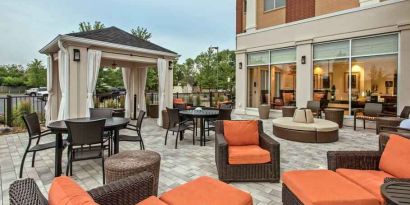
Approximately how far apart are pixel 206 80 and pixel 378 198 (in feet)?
71.5

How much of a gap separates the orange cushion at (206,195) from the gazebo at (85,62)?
18.5 feet

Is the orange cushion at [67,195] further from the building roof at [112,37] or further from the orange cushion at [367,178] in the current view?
the building roof at [112,37]

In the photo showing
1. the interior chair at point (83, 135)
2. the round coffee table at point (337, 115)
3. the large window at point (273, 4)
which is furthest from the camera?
the large window at point (273, 4)

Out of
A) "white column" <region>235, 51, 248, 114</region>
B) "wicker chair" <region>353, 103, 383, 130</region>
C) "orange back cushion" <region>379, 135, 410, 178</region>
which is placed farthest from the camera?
"white column" <region>235, 51, 248, 114</region>

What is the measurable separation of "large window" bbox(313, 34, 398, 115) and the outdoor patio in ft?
7.02

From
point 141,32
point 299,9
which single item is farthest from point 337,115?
point 141,32

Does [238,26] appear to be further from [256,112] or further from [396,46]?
[396,46]

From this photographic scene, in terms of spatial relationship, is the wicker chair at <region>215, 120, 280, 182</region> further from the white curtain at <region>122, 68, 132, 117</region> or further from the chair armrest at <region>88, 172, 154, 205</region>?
the white curtain at <region>122, 68, 132, 117</region>

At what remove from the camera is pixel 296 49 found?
32.3 ft

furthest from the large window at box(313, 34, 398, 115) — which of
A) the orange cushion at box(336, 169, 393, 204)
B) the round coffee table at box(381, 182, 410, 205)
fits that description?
the round coffee table at box(381, 182, 410, 205)

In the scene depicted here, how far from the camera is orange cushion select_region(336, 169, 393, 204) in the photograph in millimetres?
2227

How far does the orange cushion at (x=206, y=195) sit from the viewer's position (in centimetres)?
187

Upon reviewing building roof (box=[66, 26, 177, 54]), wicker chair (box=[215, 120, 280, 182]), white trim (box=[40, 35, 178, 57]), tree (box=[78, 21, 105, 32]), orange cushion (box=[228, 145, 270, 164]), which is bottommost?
wicker chair (box=[215, 120, 280, 182])

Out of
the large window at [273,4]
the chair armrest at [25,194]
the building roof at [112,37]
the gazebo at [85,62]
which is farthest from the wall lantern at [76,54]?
the large window at [273,4]
